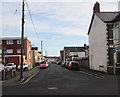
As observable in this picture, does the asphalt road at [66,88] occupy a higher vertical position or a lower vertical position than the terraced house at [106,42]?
lower

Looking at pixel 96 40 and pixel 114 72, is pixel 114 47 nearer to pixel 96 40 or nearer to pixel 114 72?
pixel 114 72

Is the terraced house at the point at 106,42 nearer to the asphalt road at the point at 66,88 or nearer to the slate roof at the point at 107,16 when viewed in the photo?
the slate roof at the point at 107,16

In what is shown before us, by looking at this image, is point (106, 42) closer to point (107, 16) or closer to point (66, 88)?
point (107, 16)

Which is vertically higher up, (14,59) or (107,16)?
(107,16)

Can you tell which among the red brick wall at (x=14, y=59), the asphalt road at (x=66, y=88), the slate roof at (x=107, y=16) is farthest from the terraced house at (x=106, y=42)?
the red brick wall at (x=14, y=59)

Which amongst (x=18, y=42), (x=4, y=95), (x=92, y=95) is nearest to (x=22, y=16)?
(x=4, y=95)

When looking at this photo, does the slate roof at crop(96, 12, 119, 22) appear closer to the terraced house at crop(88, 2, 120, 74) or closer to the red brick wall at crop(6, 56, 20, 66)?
the terraced house at crop(88, 2, 120, 74)

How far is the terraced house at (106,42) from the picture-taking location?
95.6ft

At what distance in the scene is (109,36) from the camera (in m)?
30.8

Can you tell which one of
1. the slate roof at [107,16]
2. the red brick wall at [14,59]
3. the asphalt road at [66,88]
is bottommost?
the asphalt road at [66,88]

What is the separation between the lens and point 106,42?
30.9 m

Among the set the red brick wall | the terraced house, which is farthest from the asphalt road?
the red brick wall

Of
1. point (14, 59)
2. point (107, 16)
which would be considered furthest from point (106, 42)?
point (14, 59)

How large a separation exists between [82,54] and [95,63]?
66.8 metres
